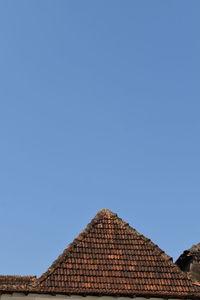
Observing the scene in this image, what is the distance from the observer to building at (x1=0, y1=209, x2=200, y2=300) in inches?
692

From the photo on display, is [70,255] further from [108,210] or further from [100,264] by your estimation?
[108,210]

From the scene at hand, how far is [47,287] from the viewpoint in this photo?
57.9 feet

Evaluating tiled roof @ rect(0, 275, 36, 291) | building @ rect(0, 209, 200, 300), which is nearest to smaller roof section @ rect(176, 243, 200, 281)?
building @ rect(0, 209, 200, 300)

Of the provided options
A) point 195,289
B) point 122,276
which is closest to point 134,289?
point 122,276

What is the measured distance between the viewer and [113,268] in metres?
19.0

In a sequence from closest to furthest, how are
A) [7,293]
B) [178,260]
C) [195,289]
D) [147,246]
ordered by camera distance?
1. [7,293]
2. [195,289]
3. [147,246]
4. [178,260]

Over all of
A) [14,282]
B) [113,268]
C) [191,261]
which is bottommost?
[14,282]

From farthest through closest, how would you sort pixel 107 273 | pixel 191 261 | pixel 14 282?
pixel 191 261
pixel 107 273
pixel 14 282

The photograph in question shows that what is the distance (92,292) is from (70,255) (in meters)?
2.15

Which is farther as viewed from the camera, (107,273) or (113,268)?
(113,268)

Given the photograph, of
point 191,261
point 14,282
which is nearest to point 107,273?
point 14,282

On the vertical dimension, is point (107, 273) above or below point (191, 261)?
below

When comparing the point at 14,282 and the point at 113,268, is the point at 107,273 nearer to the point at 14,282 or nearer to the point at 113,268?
the point at 113,268

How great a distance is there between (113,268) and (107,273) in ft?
1.31
